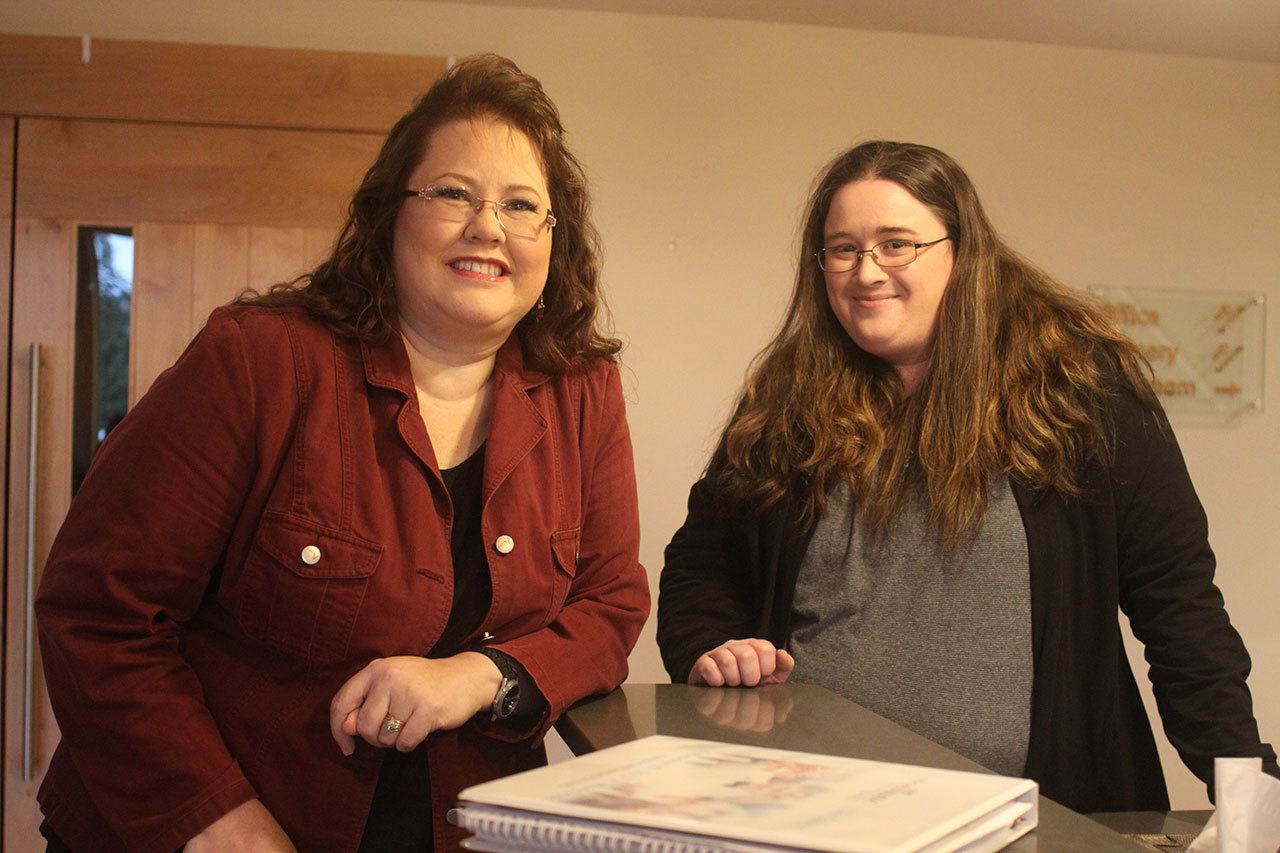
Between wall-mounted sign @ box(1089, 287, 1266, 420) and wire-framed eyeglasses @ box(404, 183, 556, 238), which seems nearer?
wire-framed eyeglasses @ box(404, 183, 556, 238)

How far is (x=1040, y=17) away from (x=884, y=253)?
246 centimetres

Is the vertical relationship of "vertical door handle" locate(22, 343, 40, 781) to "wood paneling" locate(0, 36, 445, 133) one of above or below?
below

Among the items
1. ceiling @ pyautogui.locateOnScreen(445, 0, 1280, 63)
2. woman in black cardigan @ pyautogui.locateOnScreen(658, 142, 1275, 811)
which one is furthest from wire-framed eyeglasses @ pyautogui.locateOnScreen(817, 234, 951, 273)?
ceiling @ pyautogui.locateOnScreen(445, 0, 1280, 63)

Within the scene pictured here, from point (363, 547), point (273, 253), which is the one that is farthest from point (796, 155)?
point (363, 547)

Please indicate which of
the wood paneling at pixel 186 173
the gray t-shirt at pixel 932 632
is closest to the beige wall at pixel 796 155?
the wood paneling at pixel 186 173

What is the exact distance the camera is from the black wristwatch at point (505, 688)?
123cm

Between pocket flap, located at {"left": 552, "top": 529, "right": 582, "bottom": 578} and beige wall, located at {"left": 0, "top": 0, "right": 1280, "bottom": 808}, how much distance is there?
7.81ft

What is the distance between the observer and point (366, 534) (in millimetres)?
1250

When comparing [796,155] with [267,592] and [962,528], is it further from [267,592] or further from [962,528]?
[267,592]

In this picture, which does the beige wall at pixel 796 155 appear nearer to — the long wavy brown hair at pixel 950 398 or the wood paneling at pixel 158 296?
the wood paneling at pixel 158 296

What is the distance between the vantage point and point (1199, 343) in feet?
13.5

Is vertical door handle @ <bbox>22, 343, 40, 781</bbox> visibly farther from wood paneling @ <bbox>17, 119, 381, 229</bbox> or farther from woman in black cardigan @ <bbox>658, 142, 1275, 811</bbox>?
woman in black cardigan @ <bbox>658, 142, 1275, 811</bbox>

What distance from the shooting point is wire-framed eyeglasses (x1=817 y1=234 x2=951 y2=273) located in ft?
5.77

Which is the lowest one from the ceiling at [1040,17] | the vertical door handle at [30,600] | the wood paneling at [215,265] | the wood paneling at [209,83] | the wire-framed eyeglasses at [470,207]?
the vertical door handle at [30,600]
